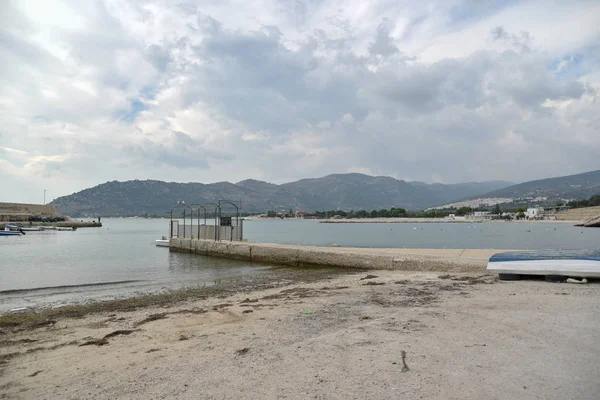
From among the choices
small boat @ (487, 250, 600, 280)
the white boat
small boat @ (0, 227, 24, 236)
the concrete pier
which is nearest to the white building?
the white boat

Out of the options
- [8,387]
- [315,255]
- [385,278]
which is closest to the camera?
[8,387]

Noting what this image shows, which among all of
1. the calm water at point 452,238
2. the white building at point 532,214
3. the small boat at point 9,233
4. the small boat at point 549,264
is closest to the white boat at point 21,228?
the small boat at point 9,233

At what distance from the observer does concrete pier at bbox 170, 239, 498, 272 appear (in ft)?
47.3

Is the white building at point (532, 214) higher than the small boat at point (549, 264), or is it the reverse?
the white building at point (532, 214)

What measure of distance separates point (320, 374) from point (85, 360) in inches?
133

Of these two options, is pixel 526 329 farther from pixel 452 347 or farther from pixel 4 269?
pixel 4 269

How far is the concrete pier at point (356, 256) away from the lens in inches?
568

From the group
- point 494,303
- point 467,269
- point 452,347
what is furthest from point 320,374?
point 467,269

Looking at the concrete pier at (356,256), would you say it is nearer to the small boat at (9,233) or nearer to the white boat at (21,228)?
the small boat at (9,233)

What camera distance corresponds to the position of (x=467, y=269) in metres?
13.5

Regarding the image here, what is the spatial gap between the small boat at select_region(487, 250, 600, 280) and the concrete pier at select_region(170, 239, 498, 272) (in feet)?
5.28

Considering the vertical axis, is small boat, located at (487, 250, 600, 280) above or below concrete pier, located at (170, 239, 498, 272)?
above

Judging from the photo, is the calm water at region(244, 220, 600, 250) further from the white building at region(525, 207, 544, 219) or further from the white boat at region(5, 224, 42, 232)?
the white building at region(525, 207, 544, 219)

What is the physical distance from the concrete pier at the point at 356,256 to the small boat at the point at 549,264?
161 centimetres
